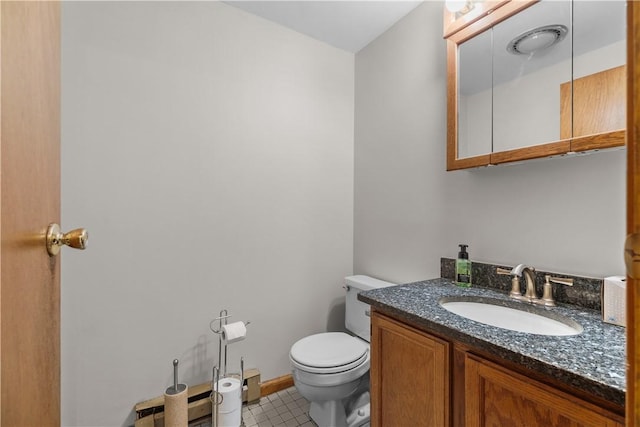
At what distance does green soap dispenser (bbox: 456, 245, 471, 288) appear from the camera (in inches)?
56.0

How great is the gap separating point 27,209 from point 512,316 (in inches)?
57.8

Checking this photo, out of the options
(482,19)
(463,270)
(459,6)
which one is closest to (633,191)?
(463,270)

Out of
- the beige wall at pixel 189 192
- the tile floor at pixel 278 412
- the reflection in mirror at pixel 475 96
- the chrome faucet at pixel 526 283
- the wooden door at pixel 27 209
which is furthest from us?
the tile floor at pixel 278 412

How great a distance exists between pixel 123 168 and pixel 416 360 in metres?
1.64

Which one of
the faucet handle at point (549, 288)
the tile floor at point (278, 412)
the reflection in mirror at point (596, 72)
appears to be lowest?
the tile floor at point (278, 412)

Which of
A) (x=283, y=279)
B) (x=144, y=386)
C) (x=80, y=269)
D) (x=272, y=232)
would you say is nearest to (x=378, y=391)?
(x=283, y=279)

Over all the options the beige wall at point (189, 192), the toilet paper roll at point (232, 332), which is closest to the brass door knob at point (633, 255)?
the toilet paper roll at point (232, 332)

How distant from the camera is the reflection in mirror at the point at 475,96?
4.47 feet

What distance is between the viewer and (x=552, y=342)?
0.80 meters

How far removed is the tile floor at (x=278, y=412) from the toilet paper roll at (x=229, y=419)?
4.0 inches

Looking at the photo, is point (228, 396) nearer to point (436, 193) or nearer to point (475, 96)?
point (436, 193)

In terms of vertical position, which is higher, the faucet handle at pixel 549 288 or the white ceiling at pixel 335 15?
the white ceiling at pixel 335 15

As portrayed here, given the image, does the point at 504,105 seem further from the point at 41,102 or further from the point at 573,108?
the point at 41,102

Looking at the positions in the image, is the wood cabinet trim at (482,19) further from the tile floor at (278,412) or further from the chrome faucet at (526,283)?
the tile floor at (278,412)
